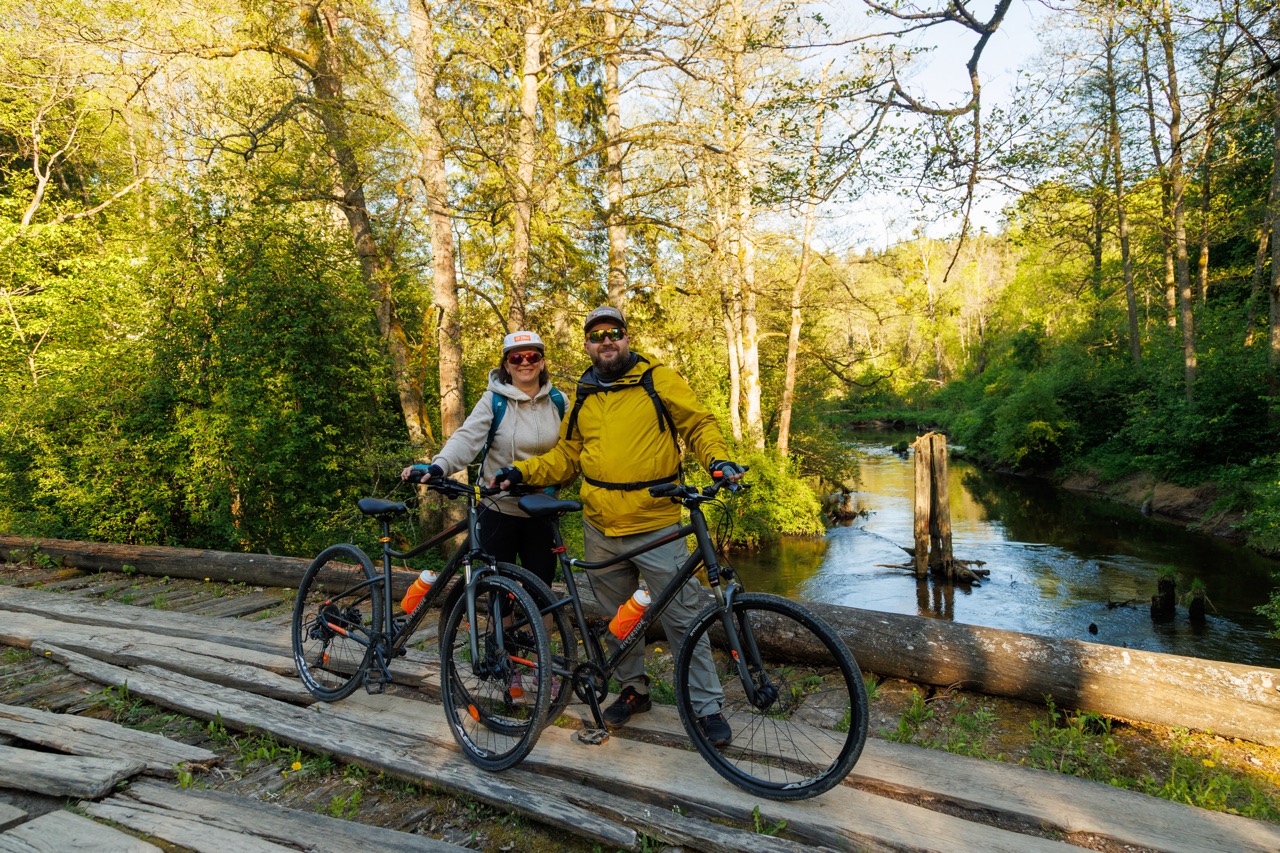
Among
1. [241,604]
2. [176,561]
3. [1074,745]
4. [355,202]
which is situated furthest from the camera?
[355,202]

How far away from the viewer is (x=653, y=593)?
3.09 meters

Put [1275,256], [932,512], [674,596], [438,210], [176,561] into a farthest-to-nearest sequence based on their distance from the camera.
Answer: [932,512] → [1275,256] → [438,210] → [176,561] → [674,596]

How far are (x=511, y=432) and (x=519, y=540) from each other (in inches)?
22.3

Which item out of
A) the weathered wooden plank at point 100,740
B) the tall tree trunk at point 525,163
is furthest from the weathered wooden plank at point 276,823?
the tall tree trunk at point 525,163

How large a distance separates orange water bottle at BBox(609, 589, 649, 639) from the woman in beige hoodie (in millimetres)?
677

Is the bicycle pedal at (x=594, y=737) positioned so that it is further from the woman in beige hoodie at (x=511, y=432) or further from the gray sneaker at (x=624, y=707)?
the woman in beige hoodie at (x=511, y=432)

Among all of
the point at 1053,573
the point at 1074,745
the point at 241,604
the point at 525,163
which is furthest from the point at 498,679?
the point at 1053,573

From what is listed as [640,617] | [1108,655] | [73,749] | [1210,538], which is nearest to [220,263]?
[73,749]

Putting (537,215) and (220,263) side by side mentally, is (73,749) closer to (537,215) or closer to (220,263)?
(220,263)

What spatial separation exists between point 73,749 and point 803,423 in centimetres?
2023

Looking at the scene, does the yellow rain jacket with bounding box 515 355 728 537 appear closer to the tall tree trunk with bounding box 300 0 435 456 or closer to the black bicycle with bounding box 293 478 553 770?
the black bicycle with bounding box 293 478 553 770

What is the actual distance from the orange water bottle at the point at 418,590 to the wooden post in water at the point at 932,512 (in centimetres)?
1214

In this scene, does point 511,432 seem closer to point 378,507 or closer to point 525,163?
point 378,507

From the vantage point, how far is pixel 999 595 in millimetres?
12625
